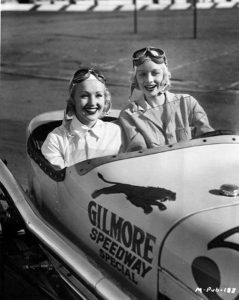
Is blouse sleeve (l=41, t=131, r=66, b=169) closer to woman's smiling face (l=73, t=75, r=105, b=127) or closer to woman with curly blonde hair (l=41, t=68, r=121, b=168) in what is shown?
woman with curly blonde hair (l=41, t=68, r=121, b=168)

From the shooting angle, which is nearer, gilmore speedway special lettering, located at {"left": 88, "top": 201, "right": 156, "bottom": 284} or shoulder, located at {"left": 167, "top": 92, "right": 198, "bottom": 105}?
gilmore speedway special lettering, located at {"left": 88, "top": 201, "right": 156, "bottom": 284}

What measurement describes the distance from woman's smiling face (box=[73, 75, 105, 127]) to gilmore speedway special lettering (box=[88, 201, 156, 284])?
74cm

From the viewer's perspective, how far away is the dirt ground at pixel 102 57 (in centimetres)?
773

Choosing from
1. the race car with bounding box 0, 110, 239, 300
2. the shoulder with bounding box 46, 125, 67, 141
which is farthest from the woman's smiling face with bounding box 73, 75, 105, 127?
the race car with bounding box 0, 110, 239, 300

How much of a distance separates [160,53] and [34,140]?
40.2 inches

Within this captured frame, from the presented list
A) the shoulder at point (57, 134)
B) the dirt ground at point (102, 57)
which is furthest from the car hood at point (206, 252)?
the shoulder at point (57, 134)

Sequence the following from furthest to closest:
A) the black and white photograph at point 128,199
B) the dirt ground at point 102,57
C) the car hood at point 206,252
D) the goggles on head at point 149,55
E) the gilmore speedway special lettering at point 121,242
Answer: the dirt ground at point 102,57 < the goggles on head at point 149,55 < the gilmore speedway special lettering at point 121,242 < the black and white photograph at point 128,199 < the car hood at point 206,252

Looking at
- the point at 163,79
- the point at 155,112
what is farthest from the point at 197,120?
the point at 155,112

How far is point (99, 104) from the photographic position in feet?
12.1

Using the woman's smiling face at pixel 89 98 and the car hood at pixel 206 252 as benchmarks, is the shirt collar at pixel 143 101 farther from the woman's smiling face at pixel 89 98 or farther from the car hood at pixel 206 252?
the car hood at pixel 206 252

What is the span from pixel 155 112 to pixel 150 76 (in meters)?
0.40

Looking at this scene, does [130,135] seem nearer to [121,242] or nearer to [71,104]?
[71,104]

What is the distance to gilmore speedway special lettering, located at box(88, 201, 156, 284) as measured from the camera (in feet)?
9.09

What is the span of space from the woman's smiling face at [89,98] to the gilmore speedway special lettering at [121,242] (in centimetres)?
74
